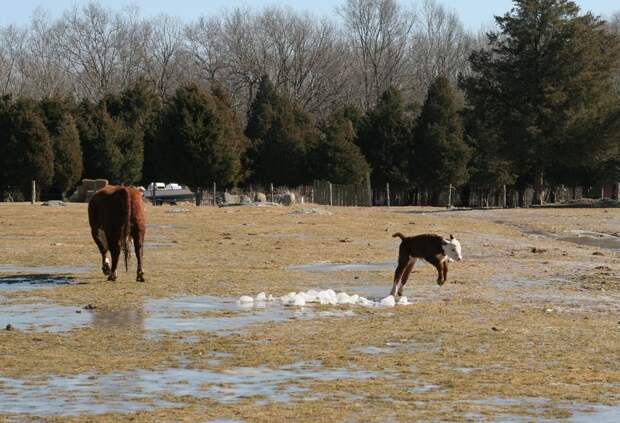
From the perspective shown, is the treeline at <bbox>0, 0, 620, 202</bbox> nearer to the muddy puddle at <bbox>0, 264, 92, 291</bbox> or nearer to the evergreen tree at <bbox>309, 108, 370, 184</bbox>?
the evergreen tree at <bbox>309, 108, 370, 184</bbox>

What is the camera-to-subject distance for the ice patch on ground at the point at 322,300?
1667 centimetres

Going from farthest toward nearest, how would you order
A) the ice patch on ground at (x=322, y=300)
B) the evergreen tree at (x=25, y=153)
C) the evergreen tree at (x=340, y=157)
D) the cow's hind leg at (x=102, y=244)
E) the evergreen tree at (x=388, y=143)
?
the evergreen tree at (x=388, y=143)
the evergreen tree at (x=340, y=157)
the evergreen tree at (x=25, y=153)
the cow's hind leg at (x=102, y=244)
the ice patch on ground at (x=322, y=300)

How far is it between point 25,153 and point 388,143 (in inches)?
946

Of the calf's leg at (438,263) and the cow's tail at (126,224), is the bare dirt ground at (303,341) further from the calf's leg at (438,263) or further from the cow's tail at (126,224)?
the cow's tail at (126,224)

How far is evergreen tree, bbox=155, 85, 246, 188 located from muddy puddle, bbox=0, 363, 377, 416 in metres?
57.7

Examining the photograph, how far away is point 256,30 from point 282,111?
45.3m

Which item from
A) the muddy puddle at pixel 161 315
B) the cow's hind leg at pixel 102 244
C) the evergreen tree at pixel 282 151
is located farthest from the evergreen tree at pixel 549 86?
the muddy puddle at pixel 161 315

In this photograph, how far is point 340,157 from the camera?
7206cm

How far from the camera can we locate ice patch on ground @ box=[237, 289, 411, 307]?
16.7 meters

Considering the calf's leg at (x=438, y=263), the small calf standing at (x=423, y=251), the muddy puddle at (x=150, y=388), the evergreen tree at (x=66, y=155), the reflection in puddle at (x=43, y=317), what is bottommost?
the muddy puddle at (x=150, y=388)

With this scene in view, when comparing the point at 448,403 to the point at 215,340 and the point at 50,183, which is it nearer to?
the point at 215,340

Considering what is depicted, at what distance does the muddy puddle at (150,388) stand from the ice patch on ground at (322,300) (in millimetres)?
5302

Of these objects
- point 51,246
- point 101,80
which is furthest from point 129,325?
point 101,80

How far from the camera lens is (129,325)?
1448 cm
